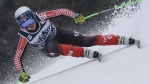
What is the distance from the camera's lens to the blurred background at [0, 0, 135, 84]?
273 inches

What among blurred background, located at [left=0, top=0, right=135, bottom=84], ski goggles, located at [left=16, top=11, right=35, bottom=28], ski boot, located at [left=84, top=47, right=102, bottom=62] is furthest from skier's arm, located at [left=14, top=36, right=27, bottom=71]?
blurred background, located at [left=0, top=0, right=135, bottom=84]

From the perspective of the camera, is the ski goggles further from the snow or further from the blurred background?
the blurred background

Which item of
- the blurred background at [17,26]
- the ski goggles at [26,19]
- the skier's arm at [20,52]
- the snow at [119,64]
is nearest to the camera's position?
the snow at [119,64]

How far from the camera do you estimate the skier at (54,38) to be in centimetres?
444

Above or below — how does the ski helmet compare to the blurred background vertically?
above

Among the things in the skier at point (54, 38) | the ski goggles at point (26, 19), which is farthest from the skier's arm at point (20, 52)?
the ski goggles at point (26, 19)

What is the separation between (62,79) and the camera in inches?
200

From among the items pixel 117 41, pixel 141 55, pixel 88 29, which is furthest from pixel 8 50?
pixel 141 55

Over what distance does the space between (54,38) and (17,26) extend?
2.85 m

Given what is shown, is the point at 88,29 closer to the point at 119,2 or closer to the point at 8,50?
the point at 119,2

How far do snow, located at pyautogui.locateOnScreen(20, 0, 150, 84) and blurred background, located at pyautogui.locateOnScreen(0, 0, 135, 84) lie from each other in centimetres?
110

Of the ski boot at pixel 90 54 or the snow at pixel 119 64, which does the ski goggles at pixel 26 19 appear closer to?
the ski boot at pixel 90 54

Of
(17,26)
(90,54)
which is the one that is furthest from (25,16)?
(17,26)

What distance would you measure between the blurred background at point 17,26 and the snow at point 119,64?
1.10 meters
